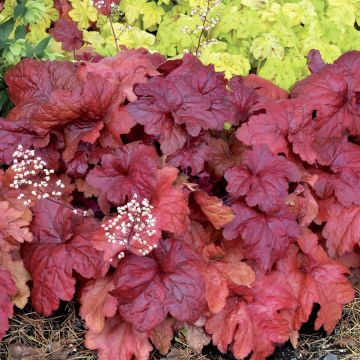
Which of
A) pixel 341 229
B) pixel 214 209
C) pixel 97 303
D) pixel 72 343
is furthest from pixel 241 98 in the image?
pixel 72 343

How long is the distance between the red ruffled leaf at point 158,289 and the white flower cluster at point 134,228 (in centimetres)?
7

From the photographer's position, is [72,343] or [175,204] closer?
[175,204]

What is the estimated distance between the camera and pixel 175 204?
2.32 metres

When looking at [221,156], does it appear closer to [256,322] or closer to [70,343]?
[256,322]

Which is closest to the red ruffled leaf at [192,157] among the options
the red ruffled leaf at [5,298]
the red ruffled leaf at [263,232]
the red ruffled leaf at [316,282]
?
the red ruffled leaf at [263,232]

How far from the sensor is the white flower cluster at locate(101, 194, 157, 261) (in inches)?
85.6

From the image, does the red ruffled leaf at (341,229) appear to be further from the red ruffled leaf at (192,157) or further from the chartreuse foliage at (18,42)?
the chartreuse foliage at (18,42)

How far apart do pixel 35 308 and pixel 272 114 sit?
1.17m

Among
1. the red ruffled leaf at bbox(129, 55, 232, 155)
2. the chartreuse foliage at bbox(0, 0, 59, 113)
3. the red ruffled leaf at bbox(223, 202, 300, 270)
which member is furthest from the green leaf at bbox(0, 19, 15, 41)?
the red ruffled leaf at bbox(223, 202, 300, 270)

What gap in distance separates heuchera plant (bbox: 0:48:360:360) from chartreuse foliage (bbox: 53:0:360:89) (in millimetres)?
381

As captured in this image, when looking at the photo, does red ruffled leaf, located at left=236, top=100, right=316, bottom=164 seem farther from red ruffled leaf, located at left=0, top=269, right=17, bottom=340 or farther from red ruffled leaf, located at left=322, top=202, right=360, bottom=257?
red ruffled leaf, located at left=0, top=269, right=17, bottom=340

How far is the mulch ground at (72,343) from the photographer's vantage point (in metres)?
2.43

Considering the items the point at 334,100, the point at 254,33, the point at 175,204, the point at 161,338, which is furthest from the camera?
the point at 254,33

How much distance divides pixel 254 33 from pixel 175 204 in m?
1.20
